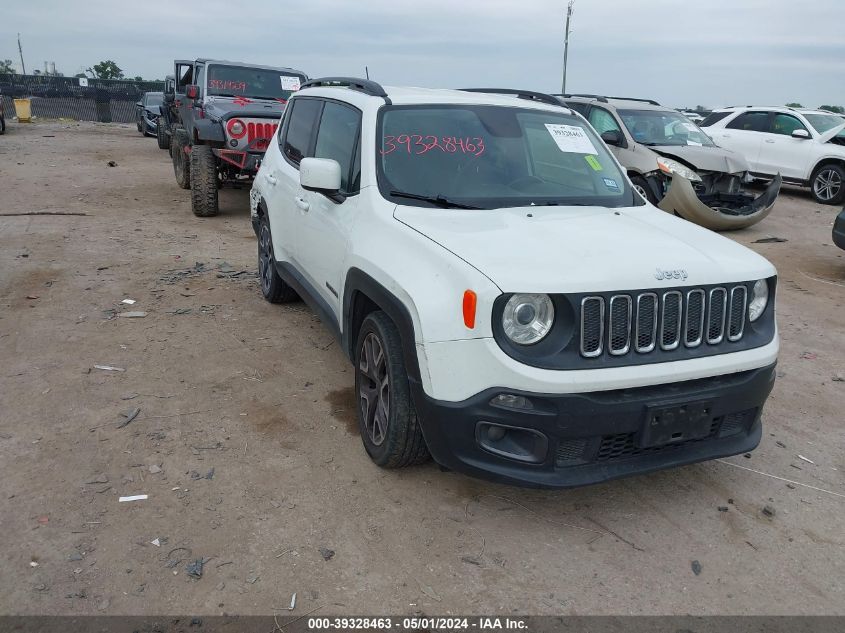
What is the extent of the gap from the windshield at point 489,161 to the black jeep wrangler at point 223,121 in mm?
5848

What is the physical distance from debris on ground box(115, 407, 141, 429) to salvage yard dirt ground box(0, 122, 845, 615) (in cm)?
4

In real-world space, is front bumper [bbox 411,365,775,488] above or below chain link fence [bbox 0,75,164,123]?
below

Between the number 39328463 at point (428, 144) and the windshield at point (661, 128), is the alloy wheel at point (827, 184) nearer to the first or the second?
the windshield at point (661, 128)

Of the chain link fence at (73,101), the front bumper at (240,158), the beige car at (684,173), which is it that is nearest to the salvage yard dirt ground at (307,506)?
the front bumper at (240,158)

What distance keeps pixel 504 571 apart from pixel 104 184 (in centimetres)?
1194

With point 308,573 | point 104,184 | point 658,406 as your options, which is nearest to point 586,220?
point 658,406

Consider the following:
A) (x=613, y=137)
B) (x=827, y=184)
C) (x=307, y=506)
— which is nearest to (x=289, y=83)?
(x=613, y=137)

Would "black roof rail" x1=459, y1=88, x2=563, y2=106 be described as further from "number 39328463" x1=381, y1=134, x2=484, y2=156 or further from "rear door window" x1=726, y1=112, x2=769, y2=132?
"rear door window" x1=726, y1=112, x2=769, y2=132

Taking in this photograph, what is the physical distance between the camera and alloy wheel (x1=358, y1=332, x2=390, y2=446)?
333 centimetres

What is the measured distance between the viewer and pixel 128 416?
396 centimetres

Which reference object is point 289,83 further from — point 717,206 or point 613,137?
point 717,206

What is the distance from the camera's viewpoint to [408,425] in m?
3.17

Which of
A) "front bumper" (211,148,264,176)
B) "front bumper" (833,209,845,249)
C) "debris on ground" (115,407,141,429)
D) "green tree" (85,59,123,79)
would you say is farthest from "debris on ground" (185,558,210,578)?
"green tree" (85,59,123,79)

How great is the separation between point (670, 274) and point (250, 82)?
954 centimetres
